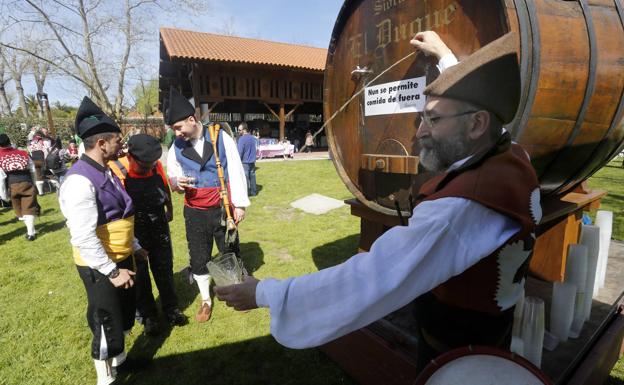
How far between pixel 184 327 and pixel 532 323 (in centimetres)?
282

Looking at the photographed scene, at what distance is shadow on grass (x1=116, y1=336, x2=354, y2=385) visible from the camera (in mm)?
2455

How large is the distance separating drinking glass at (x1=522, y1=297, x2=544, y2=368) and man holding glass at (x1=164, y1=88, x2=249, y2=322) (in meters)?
2.39

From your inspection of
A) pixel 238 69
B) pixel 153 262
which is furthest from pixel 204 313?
pixel 238 69

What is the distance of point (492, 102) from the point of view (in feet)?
3.19

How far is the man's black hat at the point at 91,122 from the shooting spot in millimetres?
2160

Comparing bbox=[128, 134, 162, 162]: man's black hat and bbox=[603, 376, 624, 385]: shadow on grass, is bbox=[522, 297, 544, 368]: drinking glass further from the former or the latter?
bbox=[128, 134, 162, 162]: man's black hat

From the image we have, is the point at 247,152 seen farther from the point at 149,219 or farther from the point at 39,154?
the point at 39,154

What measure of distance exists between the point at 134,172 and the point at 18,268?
3.43m

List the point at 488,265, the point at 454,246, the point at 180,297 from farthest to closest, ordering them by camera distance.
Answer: the point at 180,297 < the point at 488,265 < the point at 454,246

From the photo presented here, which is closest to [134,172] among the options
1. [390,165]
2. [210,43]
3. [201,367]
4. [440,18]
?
[201,367]

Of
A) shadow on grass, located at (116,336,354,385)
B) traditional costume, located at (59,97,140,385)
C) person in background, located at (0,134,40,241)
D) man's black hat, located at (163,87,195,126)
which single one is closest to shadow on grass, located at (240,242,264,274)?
shadow on grass, located at (116,336,354,385)

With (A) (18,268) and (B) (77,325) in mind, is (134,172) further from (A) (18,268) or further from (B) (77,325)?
(A) (18,268)

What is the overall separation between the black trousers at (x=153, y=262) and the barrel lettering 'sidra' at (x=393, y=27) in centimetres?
220

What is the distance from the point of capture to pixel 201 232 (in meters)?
3.18
